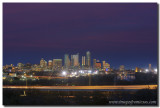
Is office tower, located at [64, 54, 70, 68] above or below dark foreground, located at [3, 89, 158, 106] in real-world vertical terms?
above

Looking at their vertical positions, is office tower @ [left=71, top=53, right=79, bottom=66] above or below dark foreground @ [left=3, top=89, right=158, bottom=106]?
above

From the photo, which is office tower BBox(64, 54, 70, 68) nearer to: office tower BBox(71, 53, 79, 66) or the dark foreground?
office tower BBox(71, 53, 79, 66)

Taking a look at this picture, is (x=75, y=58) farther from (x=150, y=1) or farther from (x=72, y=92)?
(x=150, y=1)

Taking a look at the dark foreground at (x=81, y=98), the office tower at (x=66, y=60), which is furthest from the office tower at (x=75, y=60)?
the dark foreground at (x=81, y=98)

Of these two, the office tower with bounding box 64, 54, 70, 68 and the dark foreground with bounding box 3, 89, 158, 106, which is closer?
the dark foreground with bounding box 3, 89, 158, 106

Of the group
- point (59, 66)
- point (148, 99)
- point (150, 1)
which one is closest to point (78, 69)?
point (59, 66)

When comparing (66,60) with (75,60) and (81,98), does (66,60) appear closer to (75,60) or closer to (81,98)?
(75,60)

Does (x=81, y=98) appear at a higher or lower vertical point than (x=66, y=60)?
lower

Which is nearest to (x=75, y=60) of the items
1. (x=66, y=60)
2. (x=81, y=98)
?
(x=66, y=60)

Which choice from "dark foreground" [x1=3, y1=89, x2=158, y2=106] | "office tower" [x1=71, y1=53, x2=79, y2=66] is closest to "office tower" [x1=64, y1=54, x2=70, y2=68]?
"office tower" [x1=71, y1=53, x2=79, y2=66]

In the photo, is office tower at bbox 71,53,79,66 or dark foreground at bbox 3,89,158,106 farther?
office tower at bbox 71,53,79,66
